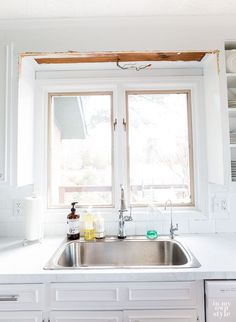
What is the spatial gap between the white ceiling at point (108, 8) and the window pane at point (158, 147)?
602 millimetres

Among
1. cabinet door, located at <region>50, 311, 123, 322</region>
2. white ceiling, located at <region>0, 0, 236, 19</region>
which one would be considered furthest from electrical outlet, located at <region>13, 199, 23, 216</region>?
white ceiling, located at <region>0, 0, 236, 19</region>

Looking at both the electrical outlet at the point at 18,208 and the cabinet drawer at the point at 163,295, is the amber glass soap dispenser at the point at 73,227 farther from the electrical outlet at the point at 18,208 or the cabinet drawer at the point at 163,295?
the cabinet drawer at the point at 163,295

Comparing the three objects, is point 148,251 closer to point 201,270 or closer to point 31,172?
point 201,270

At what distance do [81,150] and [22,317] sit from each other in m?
1.18

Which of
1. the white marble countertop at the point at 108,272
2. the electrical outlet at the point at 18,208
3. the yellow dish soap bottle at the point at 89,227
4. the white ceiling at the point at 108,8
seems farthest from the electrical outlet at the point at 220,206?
the electrical outlet at the point at 18,208

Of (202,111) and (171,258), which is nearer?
(171,258)

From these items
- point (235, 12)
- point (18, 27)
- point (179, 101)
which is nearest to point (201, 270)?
point (179, 101)

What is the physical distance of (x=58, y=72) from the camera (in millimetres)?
1892

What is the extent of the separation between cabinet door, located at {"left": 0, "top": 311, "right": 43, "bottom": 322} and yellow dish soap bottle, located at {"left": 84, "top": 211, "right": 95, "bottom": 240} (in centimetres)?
58

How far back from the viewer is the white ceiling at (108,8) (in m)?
1.43

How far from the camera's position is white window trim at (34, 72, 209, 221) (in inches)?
72.6

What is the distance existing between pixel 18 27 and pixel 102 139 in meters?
0.95

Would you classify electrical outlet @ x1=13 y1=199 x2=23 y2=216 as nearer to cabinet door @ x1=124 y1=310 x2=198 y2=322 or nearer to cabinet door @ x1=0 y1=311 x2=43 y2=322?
cabinet door @ x1=0 y1=311 x2=43 y2=322

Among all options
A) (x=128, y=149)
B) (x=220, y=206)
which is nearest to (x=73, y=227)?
(x=128, y=149)
